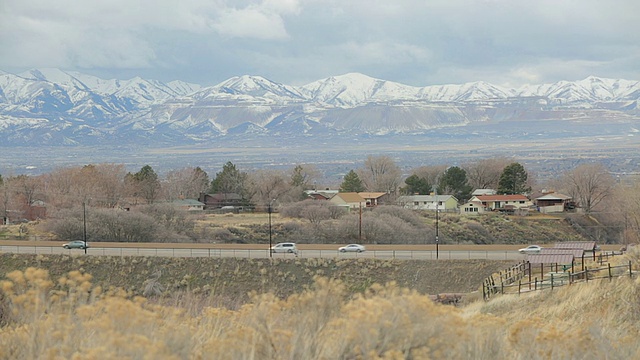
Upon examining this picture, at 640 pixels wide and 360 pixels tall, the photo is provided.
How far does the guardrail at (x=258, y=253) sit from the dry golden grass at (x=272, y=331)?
36.0 meters

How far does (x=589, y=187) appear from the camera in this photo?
92.1 metres

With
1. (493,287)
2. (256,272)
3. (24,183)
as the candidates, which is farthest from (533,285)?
(24,183)

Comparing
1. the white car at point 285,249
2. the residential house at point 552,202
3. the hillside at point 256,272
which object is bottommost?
the hillside at point 256,272

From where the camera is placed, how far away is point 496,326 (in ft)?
36.9

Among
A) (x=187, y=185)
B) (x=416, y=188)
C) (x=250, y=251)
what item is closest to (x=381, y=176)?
(x=416, y=188)

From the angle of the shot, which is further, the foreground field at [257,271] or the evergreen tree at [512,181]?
the evergreen tree at [512,181]

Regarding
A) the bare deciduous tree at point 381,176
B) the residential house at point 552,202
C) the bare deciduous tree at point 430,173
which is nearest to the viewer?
the residential house at point 552,202

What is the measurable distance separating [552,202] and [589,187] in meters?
6.79

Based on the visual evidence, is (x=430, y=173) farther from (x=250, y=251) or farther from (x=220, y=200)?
(x=250, y=251)

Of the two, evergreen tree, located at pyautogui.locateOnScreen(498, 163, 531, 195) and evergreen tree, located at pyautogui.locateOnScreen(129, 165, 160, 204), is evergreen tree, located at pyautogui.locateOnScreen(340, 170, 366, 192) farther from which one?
evergreen tree, located at pyautogui.locateOnScreen(129, 165, 160, 204)

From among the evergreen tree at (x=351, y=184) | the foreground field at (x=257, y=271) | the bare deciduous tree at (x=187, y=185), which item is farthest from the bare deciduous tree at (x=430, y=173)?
the foreground field at (x=257, y=271)

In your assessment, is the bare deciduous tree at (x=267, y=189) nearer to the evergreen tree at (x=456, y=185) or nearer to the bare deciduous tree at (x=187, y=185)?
the bare deciduous tree at (x=187, y=185)

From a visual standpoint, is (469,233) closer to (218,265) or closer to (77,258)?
(218,265)

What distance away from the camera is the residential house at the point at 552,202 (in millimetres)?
85938
